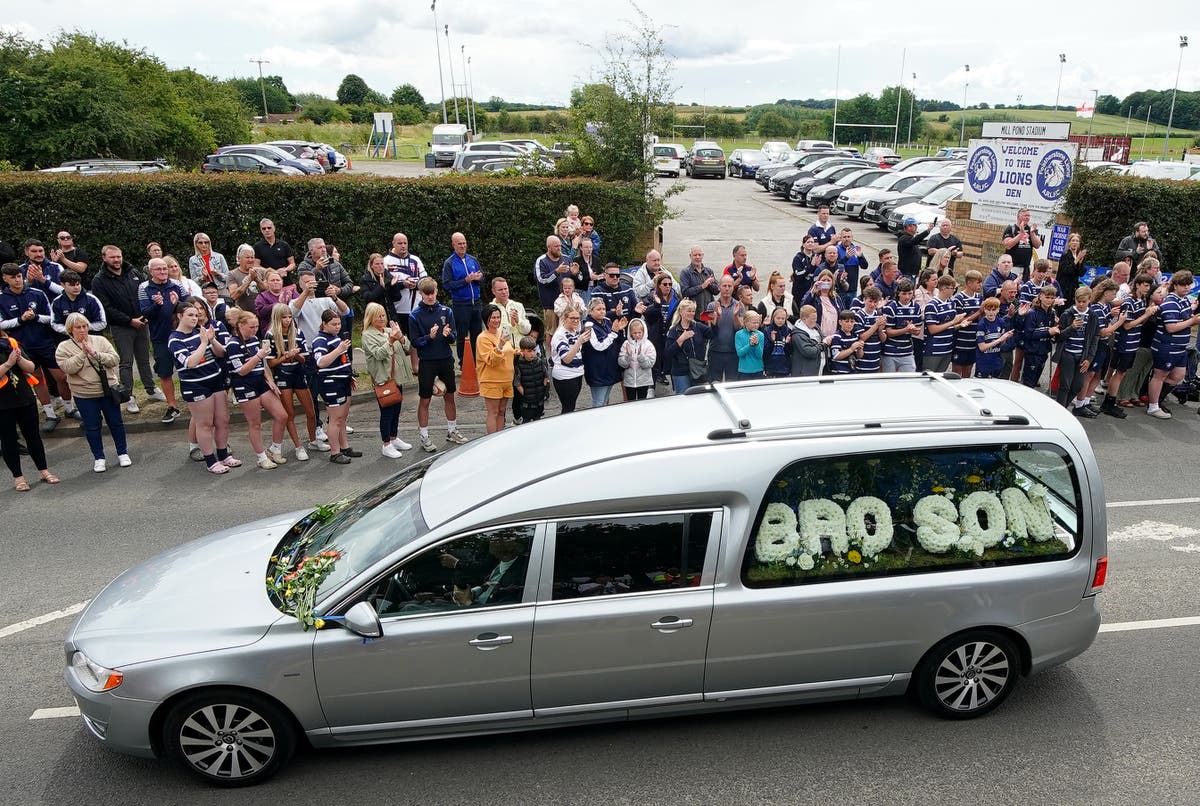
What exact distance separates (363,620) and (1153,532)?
701 cm

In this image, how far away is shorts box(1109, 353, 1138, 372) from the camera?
11.3 meters

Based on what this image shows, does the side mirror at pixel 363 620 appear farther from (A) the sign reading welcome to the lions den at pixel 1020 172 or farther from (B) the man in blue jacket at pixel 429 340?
(A) the sign reading welcome to the lions den at pixel 1020 172

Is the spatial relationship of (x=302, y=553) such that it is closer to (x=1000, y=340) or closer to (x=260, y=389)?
(x=260, y=389)

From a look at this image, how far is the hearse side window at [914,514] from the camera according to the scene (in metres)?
4.96

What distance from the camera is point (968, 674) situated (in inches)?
207

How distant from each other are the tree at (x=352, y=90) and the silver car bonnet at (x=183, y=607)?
11534cm

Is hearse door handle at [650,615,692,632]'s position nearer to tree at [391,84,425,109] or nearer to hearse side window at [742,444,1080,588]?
hearse side window at [742,444,1080,588]

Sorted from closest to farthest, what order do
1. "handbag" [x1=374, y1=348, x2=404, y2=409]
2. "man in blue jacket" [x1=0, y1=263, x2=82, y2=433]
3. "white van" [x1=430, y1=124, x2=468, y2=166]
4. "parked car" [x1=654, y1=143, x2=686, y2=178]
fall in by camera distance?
"handbag" [x1=374, y1=348, x2=404, y2=409], "man in blue jacket" [x1=0, y1=263, x2=82, y2=433], "parked car" [x1=654, y1=143, x2=686, y2=178], "white van" [x1=430, y1=124, x2=468, y2=166]

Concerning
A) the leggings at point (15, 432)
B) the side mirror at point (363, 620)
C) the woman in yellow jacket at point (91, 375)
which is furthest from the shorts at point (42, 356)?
the side mirror at point (363, 620)

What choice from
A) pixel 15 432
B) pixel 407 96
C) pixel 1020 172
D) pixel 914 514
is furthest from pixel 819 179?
pixel 407 96

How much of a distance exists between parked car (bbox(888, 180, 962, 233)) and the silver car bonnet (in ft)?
68.5

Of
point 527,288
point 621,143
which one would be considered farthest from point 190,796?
point 621,143

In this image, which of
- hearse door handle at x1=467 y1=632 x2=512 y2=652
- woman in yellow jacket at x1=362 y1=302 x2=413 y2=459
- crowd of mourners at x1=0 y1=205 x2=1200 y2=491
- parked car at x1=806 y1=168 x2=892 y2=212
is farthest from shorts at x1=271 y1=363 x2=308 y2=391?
parked car at x1=806 y1=168 x2=892 y2=212

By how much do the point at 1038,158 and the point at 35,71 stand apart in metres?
30.1
